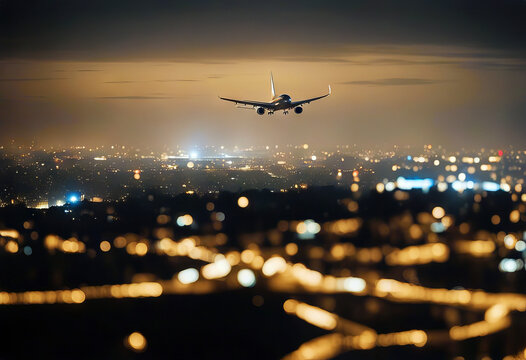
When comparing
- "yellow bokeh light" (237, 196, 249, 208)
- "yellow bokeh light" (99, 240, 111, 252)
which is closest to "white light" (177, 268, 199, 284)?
"yellow bokeh light" (99, 240, 111, 252)

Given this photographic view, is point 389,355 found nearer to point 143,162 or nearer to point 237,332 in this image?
point 237,332

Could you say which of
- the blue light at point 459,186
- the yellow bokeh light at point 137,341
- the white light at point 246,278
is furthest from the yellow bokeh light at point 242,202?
the yellow bokeh light at point 137,341

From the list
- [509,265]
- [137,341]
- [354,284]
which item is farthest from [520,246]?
[137,341]

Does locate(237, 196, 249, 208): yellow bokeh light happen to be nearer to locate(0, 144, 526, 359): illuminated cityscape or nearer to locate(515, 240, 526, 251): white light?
locate(0, 144, 526, 359): illuminated cityscape

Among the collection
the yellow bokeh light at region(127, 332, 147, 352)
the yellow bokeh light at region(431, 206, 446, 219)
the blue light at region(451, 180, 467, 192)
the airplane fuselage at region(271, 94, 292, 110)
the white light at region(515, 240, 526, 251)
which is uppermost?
the blue light at region(451, 180, 467, 192)

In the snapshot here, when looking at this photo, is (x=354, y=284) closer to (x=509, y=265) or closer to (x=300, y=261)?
(x=300, y=261)

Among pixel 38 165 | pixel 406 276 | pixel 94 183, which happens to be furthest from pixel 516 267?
pixel 38 165
